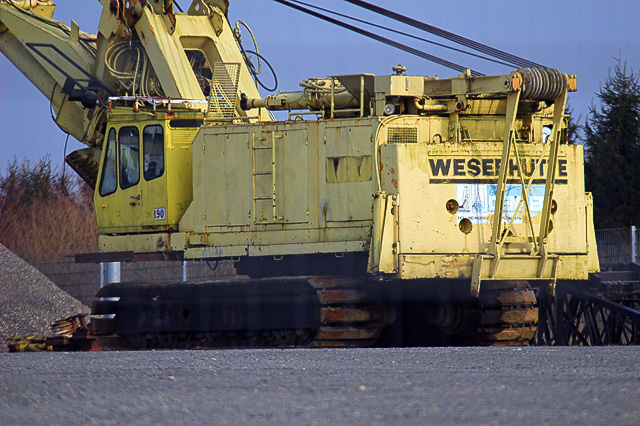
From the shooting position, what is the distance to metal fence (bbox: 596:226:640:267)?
17484 mm

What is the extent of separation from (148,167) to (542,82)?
565 cm

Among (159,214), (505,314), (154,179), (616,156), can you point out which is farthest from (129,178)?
(616,156)

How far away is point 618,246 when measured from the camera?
60.6 feet

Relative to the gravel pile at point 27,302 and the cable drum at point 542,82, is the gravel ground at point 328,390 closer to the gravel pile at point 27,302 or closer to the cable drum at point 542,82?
the cable drum at point 542,82

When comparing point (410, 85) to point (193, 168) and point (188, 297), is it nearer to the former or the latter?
point (193, 168)

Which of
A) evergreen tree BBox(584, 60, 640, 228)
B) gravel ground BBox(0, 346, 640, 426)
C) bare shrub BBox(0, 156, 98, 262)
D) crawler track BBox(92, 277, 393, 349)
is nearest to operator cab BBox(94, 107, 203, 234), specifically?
crawler track BBox(92, 277, 393, 349)

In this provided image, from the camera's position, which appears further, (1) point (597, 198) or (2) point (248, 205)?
(1) point (597, 198)

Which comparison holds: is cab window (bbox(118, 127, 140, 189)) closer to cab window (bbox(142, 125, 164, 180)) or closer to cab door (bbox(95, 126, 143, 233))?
cab door (bbox(95, 126, 143, 233))

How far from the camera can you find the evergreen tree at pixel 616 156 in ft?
81.7

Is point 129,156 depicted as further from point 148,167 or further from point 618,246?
point 618,246

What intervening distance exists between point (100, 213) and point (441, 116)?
17.5ft

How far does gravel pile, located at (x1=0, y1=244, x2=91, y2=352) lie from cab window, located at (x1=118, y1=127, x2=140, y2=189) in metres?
4.70

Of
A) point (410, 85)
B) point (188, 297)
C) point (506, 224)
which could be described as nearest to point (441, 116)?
point (410, 85)

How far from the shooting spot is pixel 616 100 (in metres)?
27.1
